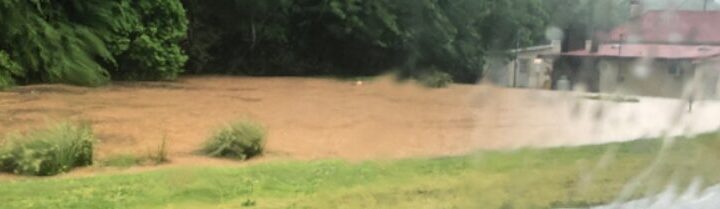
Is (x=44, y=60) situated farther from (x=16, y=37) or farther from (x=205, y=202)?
(x=205, y=202)

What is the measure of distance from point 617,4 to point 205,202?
4.01 meters

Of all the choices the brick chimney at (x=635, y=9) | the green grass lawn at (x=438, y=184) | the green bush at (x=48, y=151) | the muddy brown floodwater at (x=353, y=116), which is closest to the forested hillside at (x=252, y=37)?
the muddy brown floodwater at (x=353, y=116)

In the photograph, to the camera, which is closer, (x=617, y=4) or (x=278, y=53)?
(x=617, y=4)

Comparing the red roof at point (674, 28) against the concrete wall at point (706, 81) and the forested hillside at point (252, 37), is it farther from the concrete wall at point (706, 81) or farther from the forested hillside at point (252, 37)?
the forested hillside at point (252, 37)

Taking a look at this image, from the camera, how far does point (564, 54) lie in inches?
346

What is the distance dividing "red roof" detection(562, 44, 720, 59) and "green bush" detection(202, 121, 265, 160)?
4.87 meters

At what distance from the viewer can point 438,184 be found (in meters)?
7.29

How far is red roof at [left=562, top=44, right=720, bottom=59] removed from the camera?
667 cm

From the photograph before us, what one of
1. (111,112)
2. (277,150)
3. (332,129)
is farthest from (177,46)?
(277,150)

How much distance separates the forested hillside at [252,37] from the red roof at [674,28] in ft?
11.5

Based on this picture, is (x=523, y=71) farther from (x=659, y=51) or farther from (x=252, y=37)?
(x=252, y=37)

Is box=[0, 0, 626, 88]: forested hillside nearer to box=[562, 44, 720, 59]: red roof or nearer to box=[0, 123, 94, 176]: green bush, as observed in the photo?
box=[562, 44, 720, 59]: red roof

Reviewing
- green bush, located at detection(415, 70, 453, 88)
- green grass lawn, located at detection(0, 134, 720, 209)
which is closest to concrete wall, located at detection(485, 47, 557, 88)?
green grass lawn, located at detection(0, 134, 720, 209)

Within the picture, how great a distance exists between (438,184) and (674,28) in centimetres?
227
